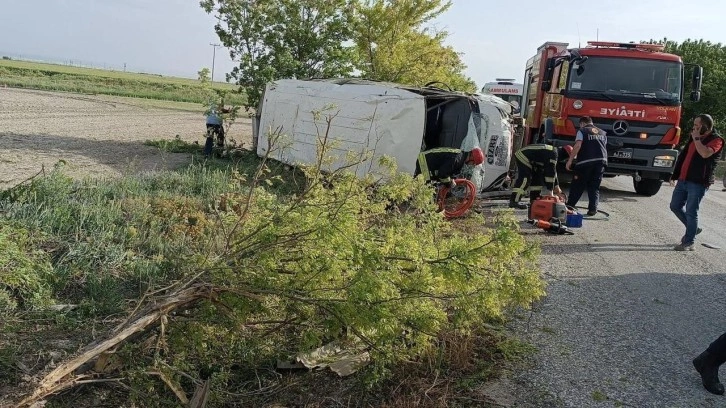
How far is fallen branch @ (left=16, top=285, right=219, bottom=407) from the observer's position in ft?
→ 9.64

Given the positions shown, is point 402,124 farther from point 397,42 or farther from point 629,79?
point 397,42

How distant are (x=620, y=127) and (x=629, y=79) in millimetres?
974

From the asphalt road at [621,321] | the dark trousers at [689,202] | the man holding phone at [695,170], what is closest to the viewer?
the asphalt road at [621,321]

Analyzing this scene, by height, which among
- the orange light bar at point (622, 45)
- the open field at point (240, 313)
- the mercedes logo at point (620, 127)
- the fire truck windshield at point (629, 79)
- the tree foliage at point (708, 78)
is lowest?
the open field at point (240, 313)

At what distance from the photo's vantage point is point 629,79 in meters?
12.0

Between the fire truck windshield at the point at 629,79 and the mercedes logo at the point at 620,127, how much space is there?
1.65 ft

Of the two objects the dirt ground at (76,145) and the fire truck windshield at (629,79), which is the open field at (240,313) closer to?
the dirt ground at (76,145)

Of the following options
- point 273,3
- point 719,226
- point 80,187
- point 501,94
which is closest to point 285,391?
point 80,187

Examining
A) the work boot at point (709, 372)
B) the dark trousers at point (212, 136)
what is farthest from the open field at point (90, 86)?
the work boot at point (709, 372)

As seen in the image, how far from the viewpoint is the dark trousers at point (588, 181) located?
9906 millimetres

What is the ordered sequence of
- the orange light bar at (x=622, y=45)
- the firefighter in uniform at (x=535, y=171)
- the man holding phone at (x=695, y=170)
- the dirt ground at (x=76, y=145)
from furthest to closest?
the orange light bar at (x=622, y=45)
the dirt ground at (x=76, y=145)
the firefighter in uniform at (x=535, y=171)
the man holding phone at (x=695, y=170)

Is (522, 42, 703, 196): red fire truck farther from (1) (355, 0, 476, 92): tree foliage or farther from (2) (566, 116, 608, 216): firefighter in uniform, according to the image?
(1) (355, 0, 476, 92): tree foliage

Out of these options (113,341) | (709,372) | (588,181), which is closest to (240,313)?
(113,341)

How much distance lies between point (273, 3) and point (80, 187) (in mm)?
10599
